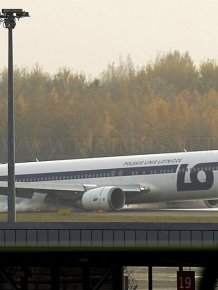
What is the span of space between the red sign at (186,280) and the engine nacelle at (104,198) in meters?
51.5

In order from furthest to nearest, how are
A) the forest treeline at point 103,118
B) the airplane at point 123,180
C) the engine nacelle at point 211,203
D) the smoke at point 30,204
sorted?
1. the forest treeline at point 103,118
2. the smoke at point 30,204
3. the engine nacelle at point 211,203
4. the airplane at point 123,180

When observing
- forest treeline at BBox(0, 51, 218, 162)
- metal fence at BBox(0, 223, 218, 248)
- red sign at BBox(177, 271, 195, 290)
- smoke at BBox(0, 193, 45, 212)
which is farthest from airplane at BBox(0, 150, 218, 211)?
forest treeline at BBox(0, 51, 218, 162)

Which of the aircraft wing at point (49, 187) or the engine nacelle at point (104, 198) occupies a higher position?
the aircraft wing at point (49, 187)

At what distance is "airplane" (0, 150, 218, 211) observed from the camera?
264 ft

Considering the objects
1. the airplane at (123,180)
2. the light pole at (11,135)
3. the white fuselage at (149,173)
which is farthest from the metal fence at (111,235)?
the airplane at (123,180)

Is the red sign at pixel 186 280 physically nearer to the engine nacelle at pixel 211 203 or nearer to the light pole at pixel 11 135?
the light pole at pixel 11 135

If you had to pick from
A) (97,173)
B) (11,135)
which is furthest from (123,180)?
(11,135)

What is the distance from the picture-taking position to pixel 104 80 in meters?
185

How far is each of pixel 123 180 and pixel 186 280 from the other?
53.8 m

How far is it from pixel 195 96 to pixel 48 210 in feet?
295

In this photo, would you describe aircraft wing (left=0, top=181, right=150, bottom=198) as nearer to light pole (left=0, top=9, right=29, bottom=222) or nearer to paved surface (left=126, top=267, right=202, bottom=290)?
light pole (left=0, top=9, right=29, bottom=222)

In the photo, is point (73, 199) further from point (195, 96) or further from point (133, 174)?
point (195, 96)

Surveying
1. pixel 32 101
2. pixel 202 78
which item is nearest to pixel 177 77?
pixel 202 78

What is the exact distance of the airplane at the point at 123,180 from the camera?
80.4m
